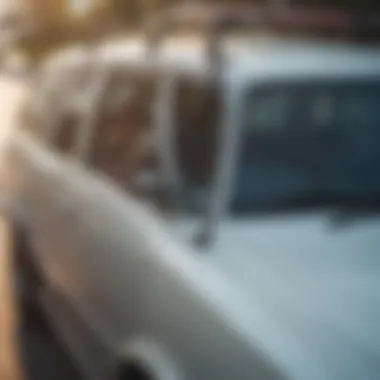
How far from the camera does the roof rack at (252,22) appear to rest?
350cm

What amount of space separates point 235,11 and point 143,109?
663 mm

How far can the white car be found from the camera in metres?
2.88

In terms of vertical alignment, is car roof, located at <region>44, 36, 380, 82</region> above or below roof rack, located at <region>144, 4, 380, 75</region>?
below

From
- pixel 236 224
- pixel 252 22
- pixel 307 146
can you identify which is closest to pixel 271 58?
pixel 252 22

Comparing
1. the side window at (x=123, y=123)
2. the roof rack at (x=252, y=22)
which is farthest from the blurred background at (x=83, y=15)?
the roof rack at (x=252, y=22)

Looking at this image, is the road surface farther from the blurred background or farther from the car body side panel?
the blurred background

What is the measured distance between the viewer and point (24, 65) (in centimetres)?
1468

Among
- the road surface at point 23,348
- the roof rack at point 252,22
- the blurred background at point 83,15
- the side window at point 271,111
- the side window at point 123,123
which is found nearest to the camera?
the roof rack at point 252,22

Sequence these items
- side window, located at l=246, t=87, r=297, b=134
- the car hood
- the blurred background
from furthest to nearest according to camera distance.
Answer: the blurred background → side window, located at l=246, t=87, r=297, b=134 → the car hood

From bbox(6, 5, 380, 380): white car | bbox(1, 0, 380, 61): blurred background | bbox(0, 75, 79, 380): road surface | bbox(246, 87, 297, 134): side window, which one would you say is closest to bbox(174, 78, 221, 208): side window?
bbox(6, 5, 380, 380): white car

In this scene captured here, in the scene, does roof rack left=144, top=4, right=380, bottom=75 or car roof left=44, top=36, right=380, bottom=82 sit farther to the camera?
car roof left=44, top=36, right=380, bottom=82

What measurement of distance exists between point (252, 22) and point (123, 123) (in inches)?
34.7

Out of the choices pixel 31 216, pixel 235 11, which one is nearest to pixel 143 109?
pixel 235 11

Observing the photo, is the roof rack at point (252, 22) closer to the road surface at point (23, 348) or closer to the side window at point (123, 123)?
the side window at point (123, 123)
